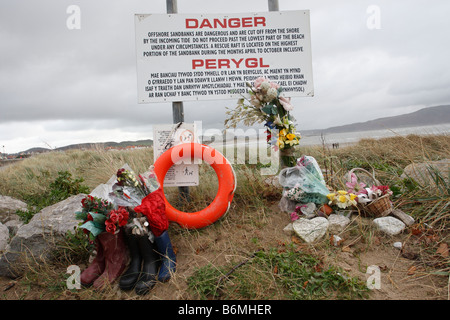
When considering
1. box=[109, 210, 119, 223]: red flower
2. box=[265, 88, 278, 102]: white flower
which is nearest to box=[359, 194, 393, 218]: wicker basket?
box=[265, 88, 278, 102]: white flower

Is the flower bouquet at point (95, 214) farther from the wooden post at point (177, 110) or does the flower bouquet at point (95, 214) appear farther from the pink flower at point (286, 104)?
the pink flower at point (286, 104)

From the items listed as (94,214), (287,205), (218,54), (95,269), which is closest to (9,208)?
(95,269)

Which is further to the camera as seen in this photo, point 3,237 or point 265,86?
point 265,86

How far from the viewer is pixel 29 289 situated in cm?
246

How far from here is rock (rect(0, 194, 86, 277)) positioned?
2701mm

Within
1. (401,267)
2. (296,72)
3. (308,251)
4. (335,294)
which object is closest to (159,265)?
(308,251)

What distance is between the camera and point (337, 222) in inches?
107

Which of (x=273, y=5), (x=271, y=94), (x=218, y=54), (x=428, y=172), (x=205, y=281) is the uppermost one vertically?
(x=273, y=5)

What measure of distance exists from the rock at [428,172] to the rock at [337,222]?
1112 millimetres

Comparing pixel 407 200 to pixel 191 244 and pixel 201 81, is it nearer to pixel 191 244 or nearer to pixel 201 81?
pixel 191 244

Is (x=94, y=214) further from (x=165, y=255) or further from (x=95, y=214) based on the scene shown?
(x=165, y=255)

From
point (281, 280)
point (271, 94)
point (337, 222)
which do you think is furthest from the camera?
point (271, 94)

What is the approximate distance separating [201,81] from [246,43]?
0.74m

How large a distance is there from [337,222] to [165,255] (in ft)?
5.10
